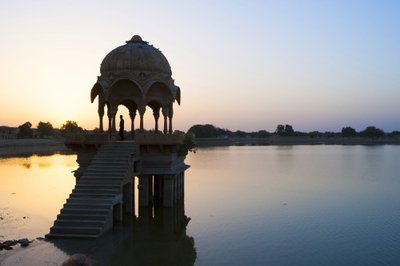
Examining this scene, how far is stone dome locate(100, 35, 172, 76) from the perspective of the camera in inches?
1025

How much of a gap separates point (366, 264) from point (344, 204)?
514 inches

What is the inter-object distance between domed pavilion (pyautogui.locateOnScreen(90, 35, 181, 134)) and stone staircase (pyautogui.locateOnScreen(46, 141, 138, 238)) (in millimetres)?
3595

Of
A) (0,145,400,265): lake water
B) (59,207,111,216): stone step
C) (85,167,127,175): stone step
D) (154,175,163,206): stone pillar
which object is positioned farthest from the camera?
(154,175,163,206): stone pillar

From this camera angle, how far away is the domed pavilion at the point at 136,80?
2605cm

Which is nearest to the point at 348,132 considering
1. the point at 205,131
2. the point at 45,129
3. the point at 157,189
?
the point at 205,131

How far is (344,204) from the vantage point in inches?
1141

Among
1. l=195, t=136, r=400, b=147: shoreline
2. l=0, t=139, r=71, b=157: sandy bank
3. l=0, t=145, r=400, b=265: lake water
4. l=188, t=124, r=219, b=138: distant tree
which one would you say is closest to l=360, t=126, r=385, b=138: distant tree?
l=195, t=136, r=400, b=147: shoreline

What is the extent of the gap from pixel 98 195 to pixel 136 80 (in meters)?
8.56

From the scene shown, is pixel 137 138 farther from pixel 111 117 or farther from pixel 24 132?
pixel 24 132

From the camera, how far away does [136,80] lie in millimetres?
26000

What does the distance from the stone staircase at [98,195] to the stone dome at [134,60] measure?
15.6ft

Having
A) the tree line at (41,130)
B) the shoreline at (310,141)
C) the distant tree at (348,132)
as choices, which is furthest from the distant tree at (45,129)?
the distant tree at (348,132)

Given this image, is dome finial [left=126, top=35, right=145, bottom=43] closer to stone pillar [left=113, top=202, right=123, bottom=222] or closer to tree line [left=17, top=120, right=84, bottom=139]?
stone pillar [left=113, top=202, right=123, bottom=222]

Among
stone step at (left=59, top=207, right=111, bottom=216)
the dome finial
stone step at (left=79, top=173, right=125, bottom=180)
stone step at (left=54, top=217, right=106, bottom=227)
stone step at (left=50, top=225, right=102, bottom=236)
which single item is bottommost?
stone step at (left=50, top=225, right=102, bottom=236)
